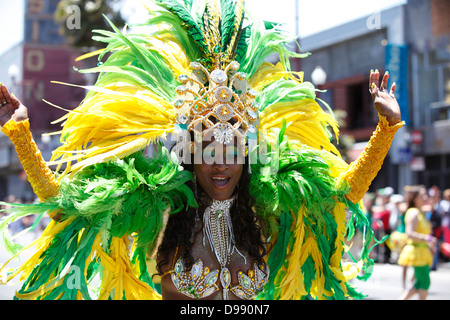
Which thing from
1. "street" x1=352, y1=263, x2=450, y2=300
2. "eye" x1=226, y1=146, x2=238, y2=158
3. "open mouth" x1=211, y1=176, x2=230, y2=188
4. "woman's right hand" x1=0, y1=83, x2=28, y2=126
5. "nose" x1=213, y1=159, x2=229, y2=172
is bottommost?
"street" x1=352, y1=263, x2=450, y2=300

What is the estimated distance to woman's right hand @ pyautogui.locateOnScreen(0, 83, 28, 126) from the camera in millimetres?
2636

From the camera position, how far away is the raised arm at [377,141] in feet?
9.43

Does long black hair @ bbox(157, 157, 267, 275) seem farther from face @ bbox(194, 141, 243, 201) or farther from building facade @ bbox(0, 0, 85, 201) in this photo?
building facade @ bbox(0, 0, 85, 201)

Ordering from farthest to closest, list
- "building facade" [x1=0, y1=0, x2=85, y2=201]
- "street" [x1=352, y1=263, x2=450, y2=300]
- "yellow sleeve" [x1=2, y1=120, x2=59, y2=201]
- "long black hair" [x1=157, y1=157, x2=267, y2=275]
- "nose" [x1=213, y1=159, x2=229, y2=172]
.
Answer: "building facade" [x1=0, y1=0, x2=85, y2=201], "street" [x1=352, y1=263, x2=450, y2=300], "long black hair" [x1=157, y1=157, x2=267, y2=275], "nose" [x1=213, y1=159, x2=229, y2=172], "yellow sleeve" [x1=2, y1=120, x2=59, y2=201]

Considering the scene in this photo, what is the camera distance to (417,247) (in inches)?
273

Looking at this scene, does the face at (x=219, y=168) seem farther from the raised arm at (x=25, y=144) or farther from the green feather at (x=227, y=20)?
the raised arm at (x=25, y=144)

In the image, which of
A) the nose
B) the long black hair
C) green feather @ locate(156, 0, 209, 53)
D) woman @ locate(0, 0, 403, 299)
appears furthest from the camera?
green feather @ locate(156, 0, 209, 53)

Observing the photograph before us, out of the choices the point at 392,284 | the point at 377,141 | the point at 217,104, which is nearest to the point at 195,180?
the point at 217,104

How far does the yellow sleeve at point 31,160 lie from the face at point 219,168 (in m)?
0.77

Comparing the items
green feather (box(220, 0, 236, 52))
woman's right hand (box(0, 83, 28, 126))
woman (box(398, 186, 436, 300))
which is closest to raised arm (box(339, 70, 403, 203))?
green feather (box(220, 0, 236, 52))

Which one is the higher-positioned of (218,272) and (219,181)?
(219,181)

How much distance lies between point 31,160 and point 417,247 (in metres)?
5.56

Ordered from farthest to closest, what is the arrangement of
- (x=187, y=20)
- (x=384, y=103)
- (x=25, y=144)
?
(x=187, y=20), (x=384, y=103), (x=25, y=144)

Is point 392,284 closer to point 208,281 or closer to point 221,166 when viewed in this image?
point 208,281
